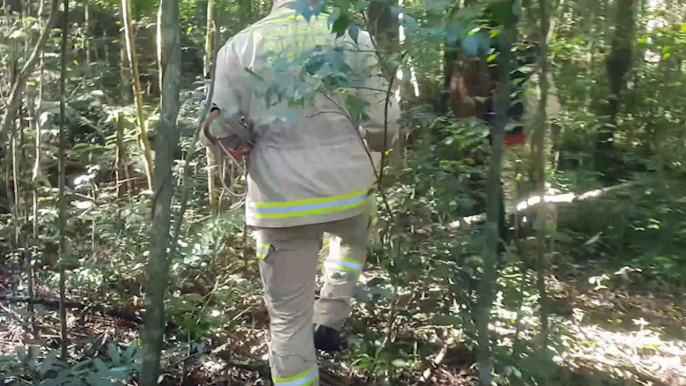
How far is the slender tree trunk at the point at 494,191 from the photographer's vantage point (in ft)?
6.02

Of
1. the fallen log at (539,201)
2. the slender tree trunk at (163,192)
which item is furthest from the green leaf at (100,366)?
the fallen log at (539,201)

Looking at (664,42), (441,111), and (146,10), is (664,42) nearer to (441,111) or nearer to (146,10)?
(441,111)

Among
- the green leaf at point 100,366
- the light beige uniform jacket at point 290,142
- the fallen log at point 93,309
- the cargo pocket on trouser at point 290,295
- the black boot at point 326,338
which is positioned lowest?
the fallen log at point 93,309

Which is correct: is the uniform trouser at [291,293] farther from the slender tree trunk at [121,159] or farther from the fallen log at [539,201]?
the slender tree trunk at [121,159]

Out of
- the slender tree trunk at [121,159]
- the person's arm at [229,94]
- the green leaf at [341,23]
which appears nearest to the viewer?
the green leaf at [341,23]

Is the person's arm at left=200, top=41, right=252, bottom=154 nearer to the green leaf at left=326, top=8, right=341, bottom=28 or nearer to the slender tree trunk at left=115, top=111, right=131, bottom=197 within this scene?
the green leaf at left=326, top=8, right=341, bottom=28

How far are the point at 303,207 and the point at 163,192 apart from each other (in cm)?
55

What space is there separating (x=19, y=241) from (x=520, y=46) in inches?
114

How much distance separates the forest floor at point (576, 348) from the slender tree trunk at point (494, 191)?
27 cm

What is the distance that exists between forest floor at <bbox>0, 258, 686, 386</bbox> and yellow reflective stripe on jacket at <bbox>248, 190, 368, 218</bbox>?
63cm

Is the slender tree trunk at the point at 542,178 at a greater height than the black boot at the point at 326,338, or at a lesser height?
greater

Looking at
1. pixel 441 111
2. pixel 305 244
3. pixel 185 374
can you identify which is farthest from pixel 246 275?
pixel 441 111

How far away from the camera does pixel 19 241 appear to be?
3820 mm

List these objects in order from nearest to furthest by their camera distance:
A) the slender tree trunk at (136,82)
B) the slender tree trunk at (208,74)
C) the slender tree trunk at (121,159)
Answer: the slender tree trunk at (208,74), the slender tree trunk at (136,82), the slender tree trunk at (121,159)
